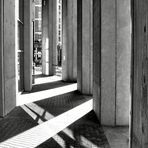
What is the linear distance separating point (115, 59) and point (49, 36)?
18.7 meters

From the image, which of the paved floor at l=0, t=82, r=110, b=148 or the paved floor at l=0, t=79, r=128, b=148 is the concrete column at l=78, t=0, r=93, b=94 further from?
the paved floor at l=0, t=79, r=128, b=148

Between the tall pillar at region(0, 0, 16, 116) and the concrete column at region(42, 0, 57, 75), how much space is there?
14916 millimetres

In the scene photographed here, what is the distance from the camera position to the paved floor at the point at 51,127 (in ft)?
17.3

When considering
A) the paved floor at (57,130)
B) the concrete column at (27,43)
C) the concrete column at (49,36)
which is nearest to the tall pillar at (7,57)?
the paved floor at (57,130)

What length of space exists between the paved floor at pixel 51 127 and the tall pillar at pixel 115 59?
28.3 inches

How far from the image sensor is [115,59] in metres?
6.61

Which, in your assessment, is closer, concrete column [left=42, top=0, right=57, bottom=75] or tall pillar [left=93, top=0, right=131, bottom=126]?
tall pillar [left=93, top=0, right=131, bottom=126]

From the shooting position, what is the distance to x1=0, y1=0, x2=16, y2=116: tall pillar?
25.9 feet

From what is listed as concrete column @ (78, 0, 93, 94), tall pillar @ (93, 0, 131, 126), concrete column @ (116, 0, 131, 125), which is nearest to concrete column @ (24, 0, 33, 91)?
concrete column @ (78, 0, 93, 94)

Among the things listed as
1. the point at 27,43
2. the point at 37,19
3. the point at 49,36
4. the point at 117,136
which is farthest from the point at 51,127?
the point at 37,19

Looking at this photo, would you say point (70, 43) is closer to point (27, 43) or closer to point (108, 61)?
point (27, 43)

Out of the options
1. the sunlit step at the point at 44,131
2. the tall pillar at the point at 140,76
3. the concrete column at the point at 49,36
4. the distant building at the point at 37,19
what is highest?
the distant building at the point at 37,19

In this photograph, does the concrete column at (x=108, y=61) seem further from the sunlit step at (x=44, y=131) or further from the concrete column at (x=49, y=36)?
the concrete column at (x=49, y=36)

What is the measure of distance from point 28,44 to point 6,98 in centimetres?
609
